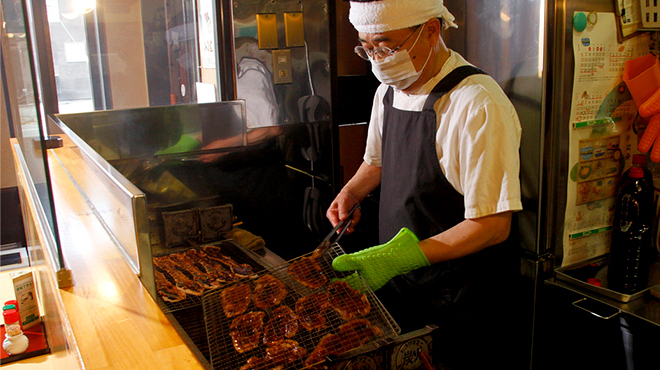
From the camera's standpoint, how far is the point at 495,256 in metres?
1.90

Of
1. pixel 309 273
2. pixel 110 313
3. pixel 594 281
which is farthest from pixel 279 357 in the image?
pixel 594 281

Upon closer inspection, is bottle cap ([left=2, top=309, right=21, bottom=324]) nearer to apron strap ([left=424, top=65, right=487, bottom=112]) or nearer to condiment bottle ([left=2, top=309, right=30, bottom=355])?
condiment bottle ([left=2, top=309, right=30, bottom=355])

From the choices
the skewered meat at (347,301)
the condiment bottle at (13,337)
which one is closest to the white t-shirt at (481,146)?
the skewered meat at (347,301)

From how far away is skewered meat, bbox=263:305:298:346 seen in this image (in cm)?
157

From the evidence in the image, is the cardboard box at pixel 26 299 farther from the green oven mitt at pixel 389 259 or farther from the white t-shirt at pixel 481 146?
the white t-shirt at pixel 481 146

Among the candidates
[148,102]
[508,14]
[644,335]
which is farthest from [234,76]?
[644,335]

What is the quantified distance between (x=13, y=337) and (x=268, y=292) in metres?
1.30

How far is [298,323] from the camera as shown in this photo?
1623 millimetres

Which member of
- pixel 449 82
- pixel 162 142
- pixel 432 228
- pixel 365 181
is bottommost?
pixel 432 228

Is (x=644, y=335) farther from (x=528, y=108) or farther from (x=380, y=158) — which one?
(x=380, y=158)

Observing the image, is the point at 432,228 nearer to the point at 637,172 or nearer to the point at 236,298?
the point at 236,298

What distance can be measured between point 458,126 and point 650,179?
3.65ft

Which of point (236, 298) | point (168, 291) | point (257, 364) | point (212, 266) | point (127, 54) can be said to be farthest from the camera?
point (127, 54)

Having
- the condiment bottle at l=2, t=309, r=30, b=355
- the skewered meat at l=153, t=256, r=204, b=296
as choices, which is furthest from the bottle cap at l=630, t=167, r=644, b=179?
the condiment bottle at l=2, t=309, r=30, b=355
